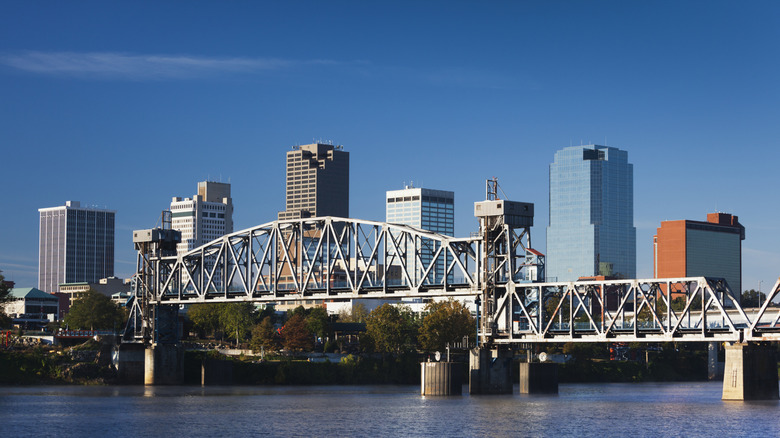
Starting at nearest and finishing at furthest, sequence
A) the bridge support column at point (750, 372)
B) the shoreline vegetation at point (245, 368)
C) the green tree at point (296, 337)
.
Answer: the bridge support column at point (750, 372) → the shoreline vegetation at point (245, 368) → the green tree at point (296, 337)

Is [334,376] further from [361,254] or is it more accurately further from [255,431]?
[255,431]

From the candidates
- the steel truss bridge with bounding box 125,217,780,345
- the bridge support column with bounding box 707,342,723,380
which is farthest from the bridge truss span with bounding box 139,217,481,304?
the bridge support column with bounding box 707,342,723,380

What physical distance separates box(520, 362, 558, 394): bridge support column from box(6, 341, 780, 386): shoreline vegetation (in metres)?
30.7

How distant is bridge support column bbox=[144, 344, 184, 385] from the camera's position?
148375 mm

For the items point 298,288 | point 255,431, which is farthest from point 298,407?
point 298,288

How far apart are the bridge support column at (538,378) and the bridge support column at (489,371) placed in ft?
20.8

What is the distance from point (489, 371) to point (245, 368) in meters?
45.1

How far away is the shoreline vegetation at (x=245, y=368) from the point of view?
146 meters

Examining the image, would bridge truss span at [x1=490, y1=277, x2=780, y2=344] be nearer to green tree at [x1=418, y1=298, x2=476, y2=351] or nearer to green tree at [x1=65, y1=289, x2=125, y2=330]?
green tree at [x1=418, y1=298, x2=476, y2=351]

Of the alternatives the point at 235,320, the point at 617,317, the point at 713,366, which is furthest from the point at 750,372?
the point at 235,320

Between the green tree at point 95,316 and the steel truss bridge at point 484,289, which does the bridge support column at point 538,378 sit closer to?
the steel truss bridge at point 484,289

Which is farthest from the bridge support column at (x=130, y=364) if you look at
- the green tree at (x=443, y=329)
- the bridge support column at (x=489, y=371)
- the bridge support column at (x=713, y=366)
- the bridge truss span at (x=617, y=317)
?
the bridge support column at (x=713, y=366)

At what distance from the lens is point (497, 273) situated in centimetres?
12100

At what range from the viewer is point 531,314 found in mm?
119938
